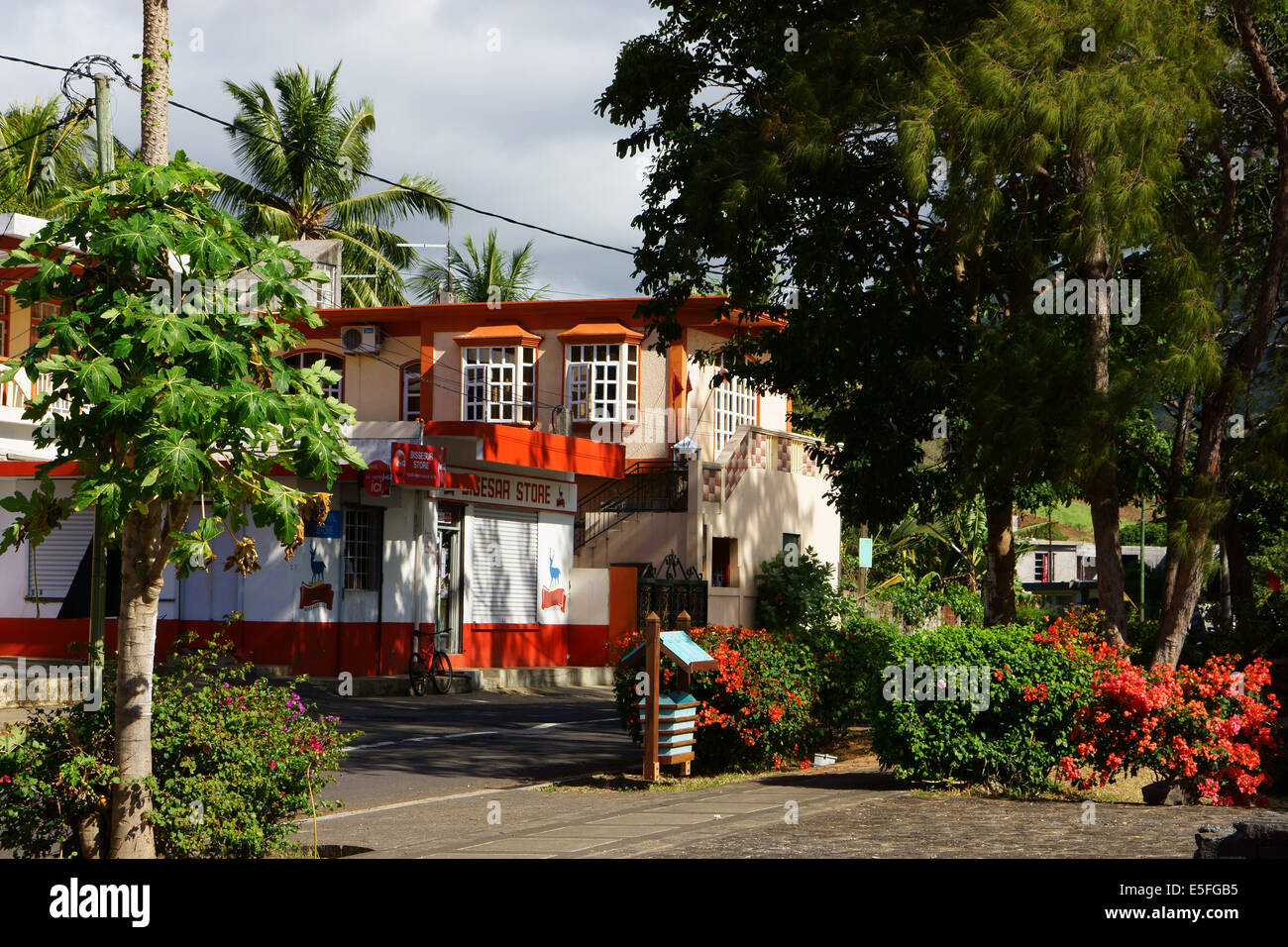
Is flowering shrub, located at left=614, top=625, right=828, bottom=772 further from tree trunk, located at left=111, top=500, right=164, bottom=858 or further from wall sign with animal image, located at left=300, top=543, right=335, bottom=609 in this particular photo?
wall sign with animal image, located at left=300, top=543, right=335, bottom=609

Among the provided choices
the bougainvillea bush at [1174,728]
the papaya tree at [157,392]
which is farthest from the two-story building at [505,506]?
the bougainvillea bush at [1174,728]

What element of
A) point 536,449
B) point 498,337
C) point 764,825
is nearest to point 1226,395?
point 764,825

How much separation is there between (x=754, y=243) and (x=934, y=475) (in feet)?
11.6

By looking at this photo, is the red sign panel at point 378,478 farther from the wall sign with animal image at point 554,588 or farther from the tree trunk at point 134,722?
the tree trunk at point 134,722

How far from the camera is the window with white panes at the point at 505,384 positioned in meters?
31.2


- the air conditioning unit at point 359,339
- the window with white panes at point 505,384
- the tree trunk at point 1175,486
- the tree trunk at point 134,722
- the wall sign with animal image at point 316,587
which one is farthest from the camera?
the air conditioning unit at point 359,339

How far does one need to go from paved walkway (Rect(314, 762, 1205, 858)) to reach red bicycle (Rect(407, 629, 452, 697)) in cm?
950

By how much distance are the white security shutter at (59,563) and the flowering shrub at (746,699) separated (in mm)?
12788

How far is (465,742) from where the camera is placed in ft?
51.9

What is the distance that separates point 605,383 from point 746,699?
1859cm

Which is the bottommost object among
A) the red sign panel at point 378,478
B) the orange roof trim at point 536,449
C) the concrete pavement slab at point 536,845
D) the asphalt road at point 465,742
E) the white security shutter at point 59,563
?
the asphalt road at point 465,742

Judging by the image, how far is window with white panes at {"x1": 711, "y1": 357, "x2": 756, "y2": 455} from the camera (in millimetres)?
30734

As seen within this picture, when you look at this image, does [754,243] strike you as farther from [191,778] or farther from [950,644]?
[191,778]

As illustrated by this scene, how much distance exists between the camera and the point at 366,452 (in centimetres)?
2131
